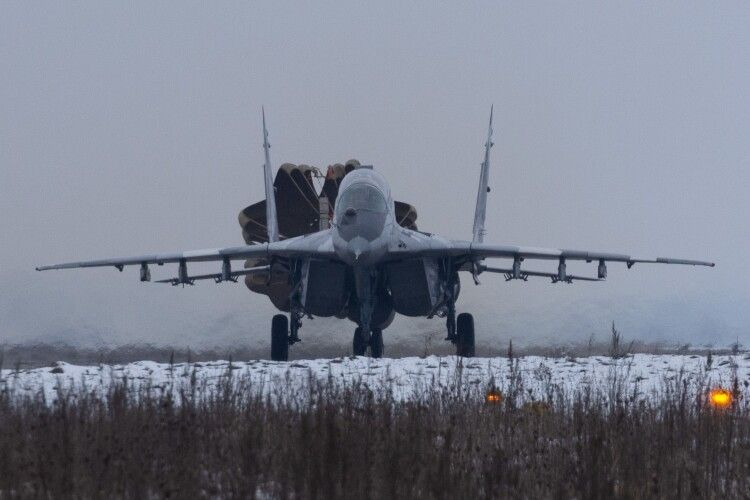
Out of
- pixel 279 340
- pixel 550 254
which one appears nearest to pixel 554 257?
pixel 550 254

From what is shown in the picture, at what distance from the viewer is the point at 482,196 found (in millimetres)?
29719

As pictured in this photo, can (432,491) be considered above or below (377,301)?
below

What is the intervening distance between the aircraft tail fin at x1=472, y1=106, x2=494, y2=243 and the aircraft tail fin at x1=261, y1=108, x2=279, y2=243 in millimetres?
5072

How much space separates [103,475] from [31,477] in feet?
1.45

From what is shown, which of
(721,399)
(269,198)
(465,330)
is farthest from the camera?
(269,198)

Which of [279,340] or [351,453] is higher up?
[279,340]

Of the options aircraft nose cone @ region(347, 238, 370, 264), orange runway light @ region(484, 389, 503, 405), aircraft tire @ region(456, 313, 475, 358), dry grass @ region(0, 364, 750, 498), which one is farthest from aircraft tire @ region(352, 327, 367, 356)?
dry grass @ region(0, 364, 750, 498)

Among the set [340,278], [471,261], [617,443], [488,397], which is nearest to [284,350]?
[340,278]

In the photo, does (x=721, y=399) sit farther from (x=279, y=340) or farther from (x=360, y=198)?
(x=279, y=340)

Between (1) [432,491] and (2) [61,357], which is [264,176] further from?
(1) [432,491]

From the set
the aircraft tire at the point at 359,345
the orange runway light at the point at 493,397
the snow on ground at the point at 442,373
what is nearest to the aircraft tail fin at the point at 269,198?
the aircraft tire at the point at 359,345

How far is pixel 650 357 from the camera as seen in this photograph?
63.2 feet

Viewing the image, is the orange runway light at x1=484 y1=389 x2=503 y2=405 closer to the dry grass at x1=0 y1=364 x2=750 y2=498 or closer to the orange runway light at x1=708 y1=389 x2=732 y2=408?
the dry grass at x1=0 y1=364 x2=750 y2=498

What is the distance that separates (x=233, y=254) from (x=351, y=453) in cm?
1587
